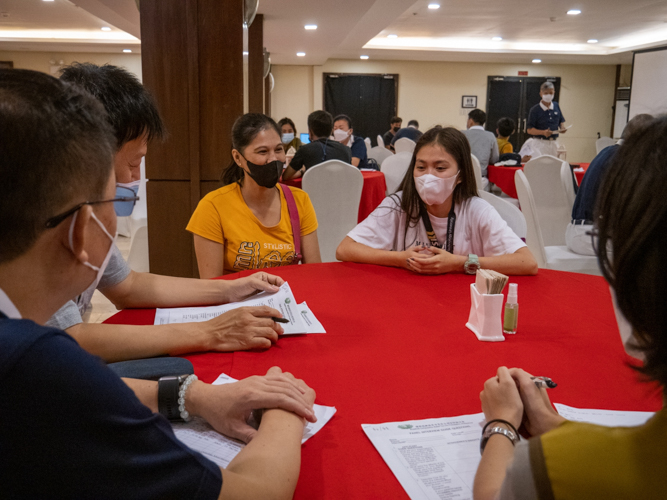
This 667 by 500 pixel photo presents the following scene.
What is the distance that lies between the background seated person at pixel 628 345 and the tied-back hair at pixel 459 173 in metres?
1.54

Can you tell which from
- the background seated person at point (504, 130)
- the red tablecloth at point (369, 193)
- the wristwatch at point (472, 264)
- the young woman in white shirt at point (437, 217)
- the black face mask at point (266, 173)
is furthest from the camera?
the background seated person at point (504, 130)

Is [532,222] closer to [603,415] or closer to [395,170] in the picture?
[603,415]

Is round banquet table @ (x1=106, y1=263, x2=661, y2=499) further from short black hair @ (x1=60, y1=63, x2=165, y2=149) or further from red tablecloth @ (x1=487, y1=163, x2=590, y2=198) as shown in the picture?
red tablecloth @ (x1=487, y1=163, x2=590, y2=198)

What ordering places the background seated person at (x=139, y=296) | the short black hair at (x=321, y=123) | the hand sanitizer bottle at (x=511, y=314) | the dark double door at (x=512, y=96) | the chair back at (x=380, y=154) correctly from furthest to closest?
the dark double door at (x=512, y=96) < the chair back at (x=380, y=154) < the short black hair at (x=321, y=123) < the hand sanitizer bottle at (x=511, y=314) < the background seated person at (x=139, y=296)

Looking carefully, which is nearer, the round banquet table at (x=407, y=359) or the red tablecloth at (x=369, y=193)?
the round banquet table at (x=407, y=359)

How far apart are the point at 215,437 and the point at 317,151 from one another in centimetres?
415

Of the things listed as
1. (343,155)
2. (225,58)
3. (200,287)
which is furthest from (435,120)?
(200,287)

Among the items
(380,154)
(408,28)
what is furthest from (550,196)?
(408,28)

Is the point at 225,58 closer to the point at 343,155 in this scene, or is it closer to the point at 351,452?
the point at 343,155

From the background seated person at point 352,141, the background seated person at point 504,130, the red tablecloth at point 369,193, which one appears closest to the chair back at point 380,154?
the background seated person at point 352,141

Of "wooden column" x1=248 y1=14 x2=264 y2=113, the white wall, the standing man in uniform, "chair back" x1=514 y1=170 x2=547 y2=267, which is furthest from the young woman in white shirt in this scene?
the white wall

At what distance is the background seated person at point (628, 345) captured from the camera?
51 centimetres

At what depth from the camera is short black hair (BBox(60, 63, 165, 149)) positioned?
1278 millimetres

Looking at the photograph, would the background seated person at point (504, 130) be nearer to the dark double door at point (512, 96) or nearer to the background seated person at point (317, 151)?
the background seated person at point (317, 151)
